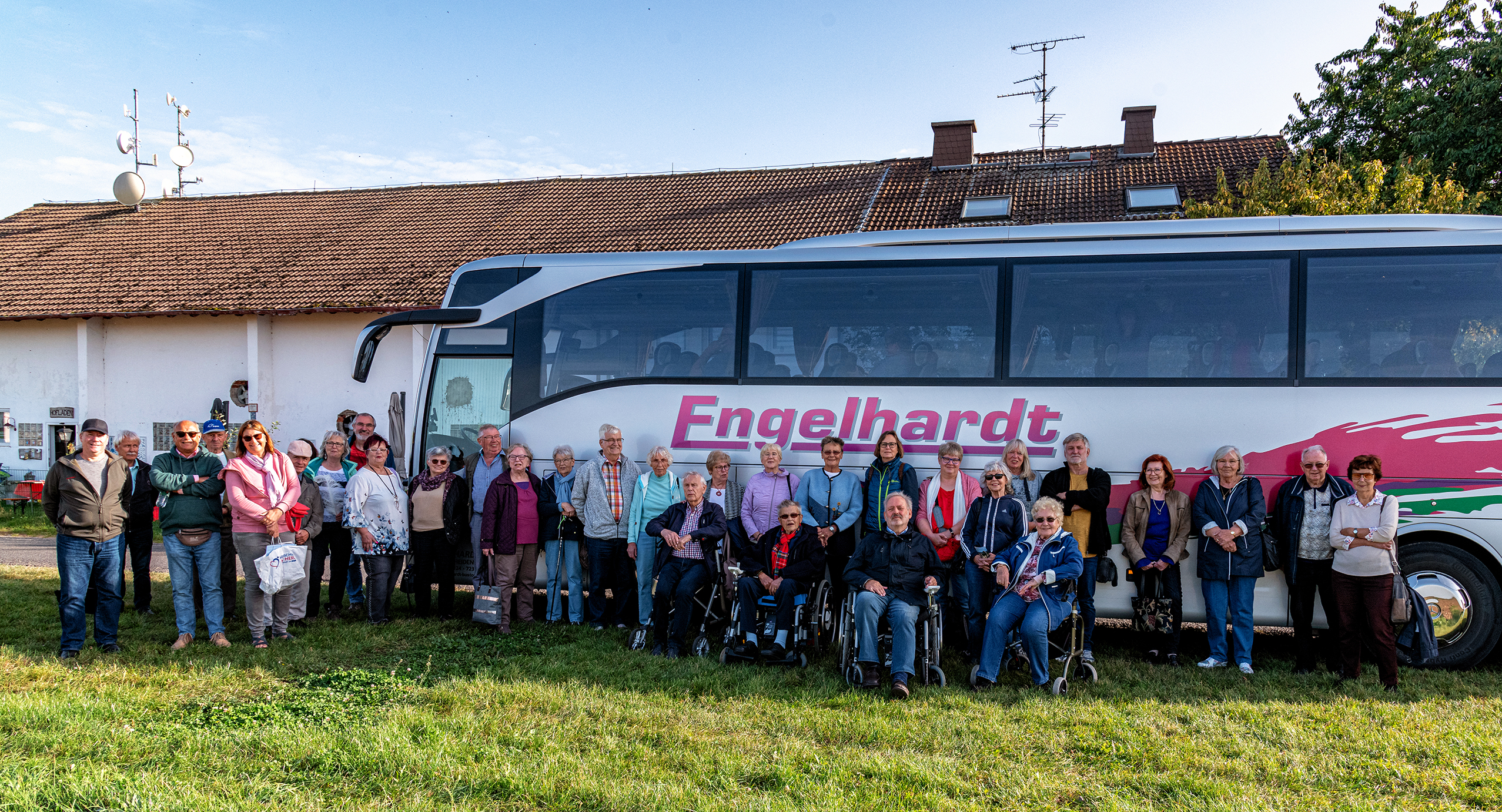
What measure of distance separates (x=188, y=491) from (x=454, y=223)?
51.7ft

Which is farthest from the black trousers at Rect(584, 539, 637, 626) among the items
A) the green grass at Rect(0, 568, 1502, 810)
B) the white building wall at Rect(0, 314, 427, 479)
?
A: the white building wall at Rect(0, 314, 427, 479)

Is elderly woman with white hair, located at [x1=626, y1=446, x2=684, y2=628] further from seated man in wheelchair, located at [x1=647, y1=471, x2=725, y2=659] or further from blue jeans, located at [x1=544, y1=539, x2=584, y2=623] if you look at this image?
blue jeans, located at [x1=544, y1=539, x2=584, y2=623]

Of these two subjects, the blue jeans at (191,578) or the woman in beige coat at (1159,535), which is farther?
the blue jeans at (191,578)

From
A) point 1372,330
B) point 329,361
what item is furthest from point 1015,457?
point 329,361

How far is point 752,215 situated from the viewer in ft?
64.7

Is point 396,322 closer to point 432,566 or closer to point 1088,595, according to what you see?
point 432,566

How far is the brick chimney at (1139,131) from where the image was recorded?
20.2 m

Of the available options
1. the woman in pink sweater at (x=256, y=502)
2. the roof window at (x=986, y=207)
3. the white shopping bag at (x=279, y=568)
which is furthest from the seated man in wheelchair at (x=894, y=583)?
the roof window at (x=986, y=207)

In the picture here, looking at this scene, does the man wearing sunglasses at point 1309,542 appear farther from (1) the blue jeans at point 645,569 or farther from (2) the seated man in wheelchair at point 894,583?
(1) the blue jeans at point 645,569

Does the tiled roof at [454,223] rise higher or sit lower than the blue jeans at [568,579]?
higher

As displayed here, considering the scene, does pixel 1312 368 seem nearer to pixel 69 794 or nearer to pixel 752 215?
pixel 69 794

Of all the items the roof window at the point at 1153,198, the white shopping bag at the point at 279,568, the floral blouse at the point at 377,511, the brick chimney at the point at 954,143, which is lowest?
the white shopping bag at the point at 279,568

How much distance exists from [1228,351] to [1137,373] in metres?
0.66

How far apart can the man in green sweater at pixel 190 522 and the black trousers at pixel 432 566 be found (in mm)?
1578
